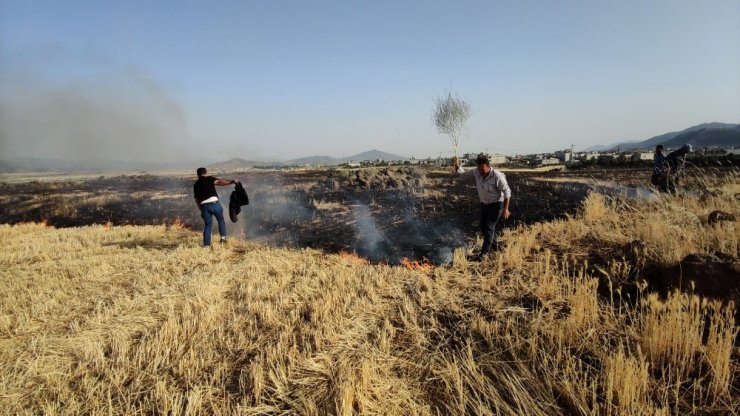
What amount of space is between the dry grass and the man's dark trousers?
0.42 meters

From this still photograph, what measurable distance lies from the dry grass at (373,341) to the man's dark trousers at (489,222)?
417mm

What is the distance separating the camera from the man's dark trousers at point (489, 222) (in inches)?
249

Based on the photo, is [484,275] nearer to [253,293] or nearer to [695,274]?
[695,274]

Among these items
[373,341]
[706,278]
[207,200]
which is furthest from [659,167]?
[207,200]

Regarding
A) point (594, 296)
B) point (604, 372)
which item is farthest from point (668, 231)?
point (604, 372)

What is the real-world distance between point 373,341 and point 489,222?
3838 mm

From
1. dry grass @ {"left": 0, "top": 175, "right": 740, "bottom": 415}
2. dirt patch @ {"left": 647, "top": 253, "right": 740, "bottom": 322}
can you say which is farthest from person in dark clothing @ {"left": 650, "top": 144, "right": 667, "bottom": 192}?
dirt patch @ {"left": 647, "top": 253, "right": 740, "bottom": 322}

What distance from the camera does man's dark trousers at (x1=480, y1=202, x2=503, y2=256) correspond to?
6.32 meters

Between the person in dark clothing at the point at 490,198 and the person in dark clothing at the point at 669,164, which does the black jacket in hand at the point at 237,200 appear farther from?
the person in dark clothing at the point at 669,164

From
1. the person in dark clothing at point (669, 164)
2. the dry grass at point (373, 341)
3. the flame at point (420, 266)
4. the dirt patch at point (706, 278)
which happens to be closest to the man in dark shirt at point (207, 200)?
the dry grass at point (373, 341)

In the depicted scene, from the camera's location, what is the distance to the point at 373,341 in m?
3.46

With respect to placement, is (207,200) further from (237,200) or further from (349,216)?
(349,216)

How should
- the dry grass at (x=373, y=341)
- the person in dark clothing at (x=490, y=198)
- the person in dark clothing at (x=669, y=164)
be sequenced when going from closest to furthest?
the dry grass at (x=373, y=341) < the person in dark clothing at (x=490, y=198) < the person in dark clothing at (x=669, y=164)

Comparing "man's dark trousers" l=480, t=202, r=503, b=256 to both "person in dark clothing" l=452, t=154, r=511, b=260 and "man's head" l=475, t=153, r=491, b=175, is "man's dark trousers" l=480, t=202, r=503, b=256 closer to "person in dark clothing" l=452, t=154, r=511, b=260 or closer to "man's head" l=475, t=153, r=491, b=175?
"person in dark clothing" l=452, t=154, r=511, b=260
